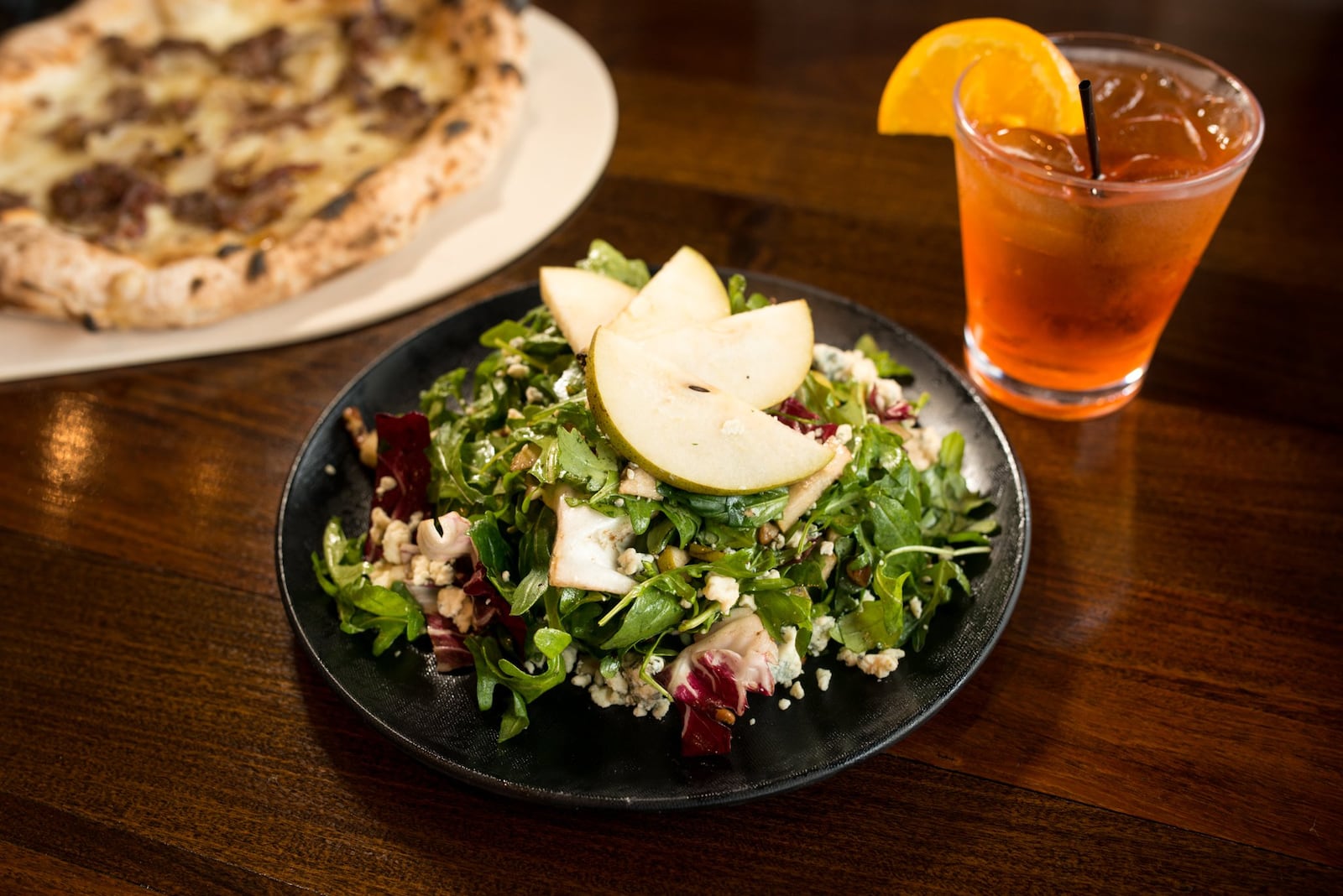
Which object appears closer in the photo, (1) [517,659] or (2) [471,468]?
(1) [517,659]

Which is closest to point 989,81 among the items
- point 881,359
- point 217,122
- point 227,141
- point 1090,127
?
point 1090,127

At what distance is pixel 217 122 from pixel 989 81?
2.38 m

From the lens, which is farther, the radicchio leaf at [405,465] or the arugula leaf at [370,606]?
the radicchio leaf at [405,465]

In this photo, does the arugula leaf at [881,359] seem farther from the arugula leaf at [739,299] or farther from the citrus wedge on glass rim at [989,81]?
the citrus wedge on glass rim at [989,81]

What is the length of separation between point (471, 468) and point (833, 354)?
665mm

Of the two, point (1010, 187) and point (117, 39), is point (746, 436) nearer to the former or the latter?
point (1010, 187)

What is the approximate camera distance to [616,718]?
61.8 inches

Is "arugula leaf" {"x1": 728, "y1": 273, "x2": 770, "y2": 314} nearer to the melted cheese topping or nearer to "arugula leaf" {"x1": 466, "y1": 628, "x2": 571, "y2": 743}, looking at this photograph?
"arugula leaf" {"x1": 466, "y1": 628, "x2": 571, "y2": 743}

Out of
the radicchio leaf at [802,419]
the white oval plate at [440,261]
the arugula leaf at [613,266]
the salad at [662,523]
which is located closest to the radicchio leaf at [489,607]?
the salad at [662,523]

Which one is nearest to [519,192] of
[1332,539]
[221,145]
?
[221,145]

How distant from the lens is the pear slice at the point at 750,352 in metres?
1.66

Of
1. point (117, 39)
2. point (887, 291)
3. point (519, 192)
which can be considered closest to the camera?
point (887, 291)

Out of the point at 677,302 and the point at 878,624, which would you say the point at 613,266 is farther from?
the point at 878,624

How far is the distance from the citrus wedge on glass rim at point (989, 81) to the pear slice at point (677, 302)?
0.56 metres
